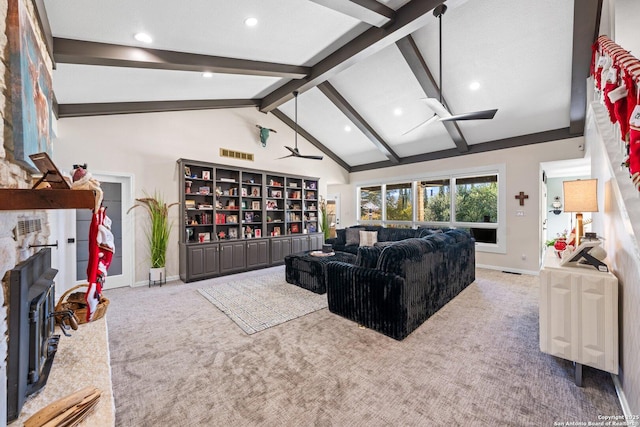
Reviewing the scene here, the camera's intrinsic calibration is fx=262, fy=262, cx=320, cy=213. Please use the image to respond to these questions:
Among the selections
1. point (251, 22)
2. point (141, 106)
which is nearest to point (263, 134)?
point (141, 106)

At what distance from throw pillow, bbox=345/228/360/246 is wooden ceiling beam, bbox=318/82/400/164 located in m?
2.27

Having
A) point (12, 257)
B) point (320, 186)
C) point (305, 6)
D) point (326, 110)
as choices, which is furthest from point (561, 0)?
point (320, 186)

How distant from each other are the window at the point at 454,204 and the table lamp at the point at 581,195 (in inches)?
122

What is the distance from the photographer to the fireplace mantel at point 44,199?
1.03 meters

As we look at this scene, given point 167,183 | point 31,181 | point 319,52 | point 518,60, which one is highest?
point 319,52

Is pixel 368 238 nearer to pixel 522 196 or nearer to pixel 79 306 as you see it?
pixel 522 196

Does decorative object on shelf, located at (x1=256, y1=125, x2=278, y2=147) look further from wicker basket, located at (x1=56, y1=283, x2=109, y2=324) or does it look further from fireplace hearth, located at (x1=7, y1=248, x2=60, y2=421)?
fireplace hearth, located at (x1=7, y1=248, x2=60, y2=421)

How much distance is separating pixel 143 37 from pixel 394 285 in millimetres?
3785

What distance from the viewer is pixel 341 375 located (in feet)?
6.73

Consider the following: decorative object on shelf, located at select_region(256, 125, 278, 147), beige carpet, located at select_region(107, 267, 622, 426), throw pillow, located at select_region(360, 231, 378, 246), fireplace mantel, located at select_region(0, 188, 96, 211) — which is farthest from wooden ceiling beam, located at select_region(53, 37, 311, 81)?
throw pillow, located at select_region(360, 231, 378, 246)

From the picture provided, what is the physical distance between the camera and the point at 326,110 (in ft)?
20.2

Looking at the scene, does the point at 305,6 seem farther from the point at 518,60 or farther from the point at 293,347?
the point at 293,347

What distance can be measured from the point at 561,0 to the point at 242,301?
17.5 ft

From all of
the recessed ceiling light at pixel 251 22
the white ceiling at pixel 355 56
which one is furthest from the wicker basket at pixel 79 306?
the recessed ceiling light at pixel 251 22
